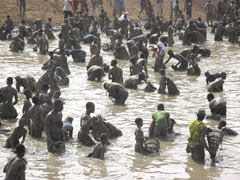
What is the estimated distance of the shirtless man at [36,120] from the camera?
36.1ft

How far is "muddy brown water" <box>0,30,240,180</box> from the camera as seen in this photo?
9.33m

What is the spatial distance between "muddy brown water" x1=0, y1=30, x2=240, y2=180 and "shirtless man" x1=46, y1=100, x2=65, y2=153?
0.57 feet

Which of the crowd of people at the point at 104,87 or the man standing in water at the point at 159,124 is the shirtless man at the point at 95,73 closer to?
the crowd of people at the point at 104,87

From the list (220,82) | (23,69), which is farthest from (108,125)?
(23,69)

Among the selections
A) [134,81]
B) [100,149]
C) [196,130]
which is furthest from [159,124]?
[134,81]

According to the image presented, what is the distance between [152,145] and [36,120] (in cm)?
250

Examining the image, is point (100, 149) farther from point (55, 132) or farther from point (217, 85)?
point (217, 85)

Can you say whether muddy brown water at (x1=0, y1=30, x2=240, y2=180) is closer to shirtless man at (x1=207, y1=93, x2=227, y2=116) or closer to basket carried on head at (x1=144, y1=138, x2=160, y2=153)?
basket carried on head at (x1=144, y1=138, x2=160, y2=153)

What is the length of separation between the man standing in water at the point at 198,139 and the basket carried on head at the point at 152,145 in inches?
29.6

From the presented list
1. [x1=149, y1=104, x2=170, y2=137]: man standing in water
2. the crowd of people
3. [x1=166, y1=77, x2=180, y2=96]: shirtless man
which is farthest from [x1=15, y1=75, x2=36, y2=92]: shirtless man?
[x1=149, y1=104, x2=170, y2=137]: man standing in water

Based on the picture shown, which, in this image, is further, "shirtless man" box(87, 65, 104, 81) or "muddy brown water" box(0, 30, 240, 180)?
"shirtless man" box(87, 65, 104, 81)

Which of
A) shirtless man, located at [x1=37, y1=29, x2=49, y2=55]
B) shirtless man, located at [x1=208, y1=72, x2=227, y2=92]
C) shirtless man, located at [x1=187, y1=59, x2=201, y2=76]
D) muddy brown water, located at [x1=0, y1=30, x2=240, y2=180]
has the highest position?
shirtless man, located at [x1=37, y1=29, x2=49, y2=55]

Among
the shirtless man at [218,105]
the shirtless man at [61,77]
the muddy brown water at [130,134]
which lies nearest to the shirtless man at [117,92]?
the muddy brown water at [130,134]

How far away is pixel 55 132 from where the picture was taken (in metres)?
10.1
